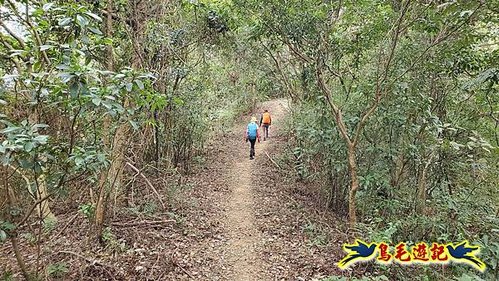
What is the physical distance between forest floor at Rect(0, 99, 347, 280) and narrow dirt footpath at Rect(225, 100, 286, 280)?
2 centimetres

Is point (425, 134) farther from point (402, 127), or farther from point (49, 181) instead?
point (49, 181)

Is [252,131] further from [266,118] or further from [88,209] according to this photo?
[88,209]

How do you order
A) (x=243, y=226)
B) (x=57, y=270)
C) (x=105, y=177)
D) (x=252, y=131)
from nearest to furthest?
(x=57, y=270) < (x=105, y=177) < (x=243, y=226) < (x=252, y=131)

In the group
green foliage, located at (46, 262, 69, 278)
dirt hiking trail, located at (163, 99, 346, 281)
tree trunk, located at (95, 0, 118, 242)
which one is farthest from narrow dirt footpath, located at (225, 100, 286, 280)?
green foliage, located at (46, 262, 69, 278)

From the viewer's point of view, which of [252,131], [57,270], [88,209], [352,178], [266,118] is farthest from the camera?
[266,118]

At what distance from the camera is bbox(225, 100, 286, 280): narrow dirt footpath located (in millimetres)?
5520

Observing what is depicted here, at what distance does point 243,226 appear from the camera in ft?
23.6

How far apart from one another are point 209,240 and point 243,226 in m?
1.03

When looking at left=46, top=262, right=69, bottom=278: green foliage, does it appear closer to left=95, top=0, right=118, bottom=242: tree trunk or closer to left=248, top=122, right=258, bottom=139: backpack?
left=95, top=0, right=118, bottom=242: tree trunk

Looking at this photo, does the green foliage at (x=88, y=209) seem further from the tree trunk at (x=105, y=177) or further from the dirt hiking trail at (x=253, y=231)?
the dirt hiking trail at (x=253, y=231)

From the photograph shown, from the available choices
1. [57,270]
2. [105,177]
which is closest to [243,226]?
[105,177]

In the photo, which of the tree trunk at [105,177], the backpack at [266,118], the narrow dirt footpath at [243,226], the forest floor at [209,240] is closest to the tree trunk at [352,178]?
the forest floor at [209,240]

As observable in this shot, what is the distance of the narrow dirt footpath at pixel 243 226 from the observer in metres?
5.52

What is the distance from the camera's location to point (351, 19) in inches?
241
